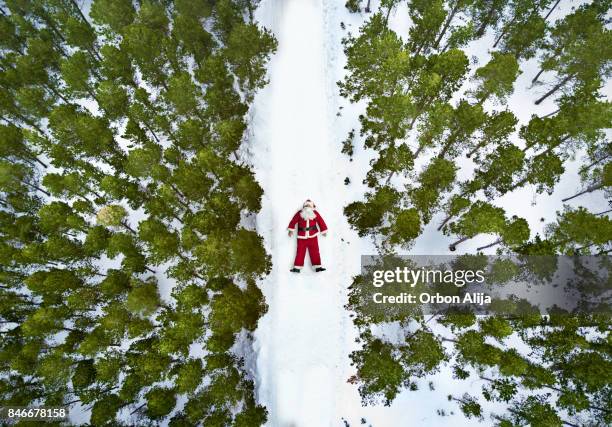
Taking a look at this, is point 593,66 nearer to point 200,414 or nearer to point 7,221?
point 200,414

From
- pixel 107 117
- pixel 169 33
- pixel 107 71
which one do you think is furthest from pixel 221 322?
pixel 169 33

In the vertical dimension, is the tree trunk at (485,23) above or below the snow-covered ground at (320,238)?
above

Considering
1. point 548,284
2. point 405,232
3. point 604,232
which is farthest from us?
point 548,284

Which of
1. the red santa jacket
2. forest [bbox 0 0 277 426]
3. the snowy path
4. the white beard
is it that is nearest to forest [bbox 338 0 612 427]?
the snowy path

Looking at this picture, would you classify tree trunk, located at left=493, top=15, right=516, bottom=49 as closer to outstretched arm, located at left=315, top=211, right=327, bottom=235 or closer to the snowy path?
Result: the snowy path

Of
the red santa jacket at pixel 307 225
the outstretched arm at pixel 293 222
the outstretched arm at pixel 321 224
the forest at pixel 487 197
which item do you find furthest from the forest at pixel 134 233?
the forest at pixel 487 197

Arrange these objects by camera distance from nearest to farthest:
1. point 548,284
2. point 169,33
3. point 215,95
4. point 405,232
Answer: point 405,232
point 548,284
point 215,95
point 169,33

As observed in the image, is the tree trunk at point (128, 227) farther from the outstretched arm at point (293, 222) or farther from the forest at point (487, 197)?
the forest at point (487, 197)
